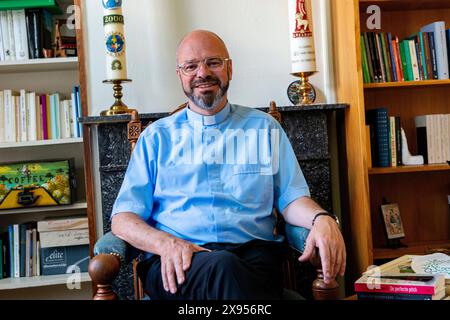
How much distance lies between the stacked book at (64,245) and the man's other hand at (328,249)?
123cm

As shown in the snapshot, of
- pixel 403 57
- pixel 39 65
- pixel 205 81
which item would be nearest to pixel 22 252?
pixel 39 65

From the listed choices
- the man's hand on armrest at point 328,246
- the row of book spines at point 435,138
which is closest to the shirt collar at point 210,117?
the man's hand on armrest at point 328,246

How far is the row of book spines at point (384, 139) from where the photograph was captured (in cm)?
238

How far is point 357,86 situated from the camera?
2.22 meters

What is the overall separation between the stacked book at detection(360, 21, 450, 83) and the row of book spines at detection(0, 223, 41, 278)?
1535 mm

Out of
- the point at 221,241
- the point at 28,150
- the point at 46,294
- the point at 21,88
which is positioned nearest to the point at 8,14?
the point at 21,88

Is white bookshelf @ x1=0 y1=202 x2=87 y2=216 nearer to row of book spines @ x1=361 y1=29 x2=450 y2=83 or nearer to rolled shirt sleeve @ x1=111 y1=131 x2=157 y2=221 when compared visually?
rolled shirt sleeve @ x1=111 y1=131 x2=157 y2=221

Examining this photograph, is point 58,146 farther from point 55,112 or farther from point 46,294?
point 46,294

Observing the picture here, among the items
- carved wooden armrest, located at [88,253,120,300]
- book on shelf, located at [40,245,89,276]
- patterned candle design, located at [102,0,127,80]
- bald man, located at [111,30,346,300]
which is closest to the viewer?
carved wooden armrest, located at [88,253,120,300]

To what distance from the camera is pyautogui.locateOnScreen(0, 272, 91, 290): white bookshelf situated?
2418mm

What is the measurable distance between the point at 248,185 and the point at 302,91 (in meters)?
0.69

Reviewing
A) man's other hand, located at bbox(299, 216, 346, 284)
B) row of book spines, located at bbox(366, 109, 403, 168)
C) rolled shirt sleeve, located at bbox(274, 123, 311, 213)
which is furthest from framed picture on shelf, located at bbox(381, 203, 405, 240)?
man's other hand, located at bbox(299, 216, 346, 284)

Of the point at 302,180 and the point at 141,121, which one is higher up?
the point at 141,121
